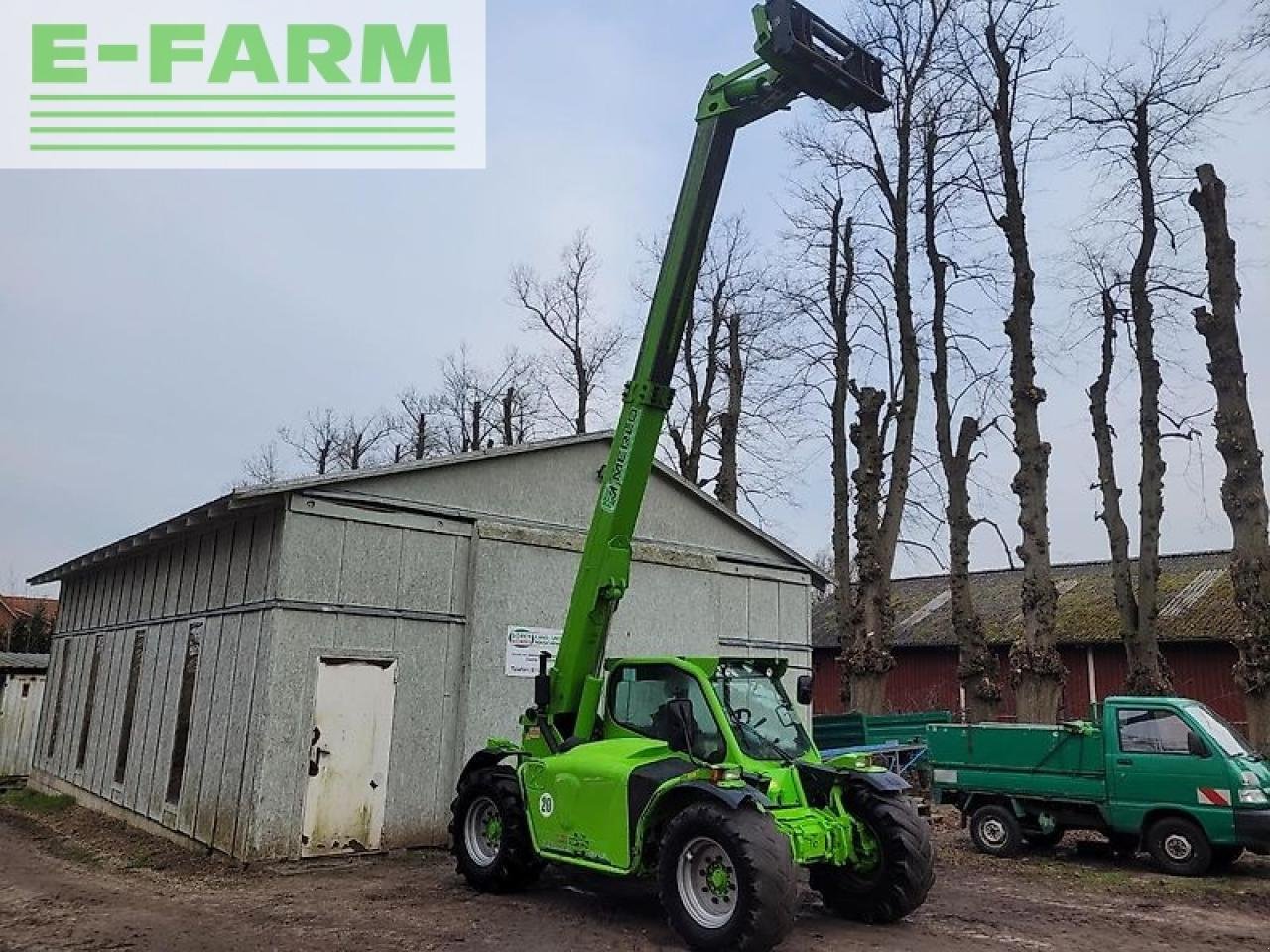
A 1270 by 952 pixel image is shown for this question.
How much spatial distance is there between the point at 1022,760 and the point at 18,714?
781 inches

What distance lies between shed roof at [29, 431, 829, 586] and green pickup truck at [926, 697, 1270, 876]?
4.30 metres

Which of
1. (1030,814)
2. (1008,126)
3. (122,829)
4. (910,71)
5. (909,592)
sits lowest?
(122,829)

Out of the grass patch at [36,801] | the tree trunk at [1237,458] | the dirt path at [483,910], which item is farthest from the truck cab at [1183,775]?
the grass patch at [36,801]

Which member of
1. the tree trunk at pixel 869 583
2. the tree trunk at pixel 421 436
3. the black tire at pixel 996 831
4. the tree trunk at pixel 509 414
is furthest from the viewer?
the tree trunk at pixel 421 436

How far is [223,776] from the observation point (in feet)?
35.8

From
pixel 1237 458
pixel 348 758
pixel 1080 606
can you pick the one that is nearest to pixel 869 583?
pixel 1237 458

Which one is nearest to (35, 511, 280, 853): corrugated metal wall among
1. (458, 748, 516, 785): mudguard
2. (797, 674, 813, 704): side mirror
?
(458, 748, 516, 785): mudguard

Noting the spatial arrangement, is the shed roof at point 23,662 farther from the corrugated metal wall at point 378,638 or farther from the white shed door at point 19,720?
the corrugated metal wall at point 378,638

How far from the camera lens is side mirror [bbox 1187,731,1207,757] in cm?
1061

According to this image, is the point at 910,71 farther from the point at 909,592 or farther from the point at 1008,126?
the point at 909,592

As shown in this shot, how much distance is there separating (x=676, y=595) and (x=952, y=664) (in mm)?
18070

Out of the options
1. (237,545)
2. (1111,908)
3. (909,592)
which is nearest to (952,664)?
(909,592)

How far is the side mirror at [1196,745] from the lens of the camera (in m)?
10.6

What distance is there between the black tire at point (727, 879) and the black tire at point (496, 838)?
1.89 metres
